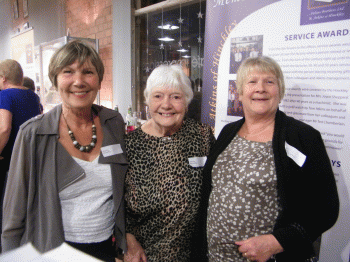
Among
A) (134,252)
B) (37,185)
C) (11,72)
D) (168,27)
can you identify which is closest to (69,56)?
(37,185)

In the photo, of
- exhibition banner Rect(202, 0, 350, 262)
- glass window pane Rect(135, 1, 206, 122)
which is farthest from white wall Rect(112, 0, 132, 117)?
exhibition banner Rect(202, 0, 350, 262)

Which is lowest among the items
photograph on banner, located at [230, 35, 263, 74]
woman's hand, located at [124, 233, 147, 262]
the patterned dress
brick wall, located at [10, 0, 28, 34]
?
woman's hand, located at [124, 233, 147, 262]

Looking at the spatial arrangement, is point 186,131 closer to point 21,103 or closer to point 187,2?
point 21,103

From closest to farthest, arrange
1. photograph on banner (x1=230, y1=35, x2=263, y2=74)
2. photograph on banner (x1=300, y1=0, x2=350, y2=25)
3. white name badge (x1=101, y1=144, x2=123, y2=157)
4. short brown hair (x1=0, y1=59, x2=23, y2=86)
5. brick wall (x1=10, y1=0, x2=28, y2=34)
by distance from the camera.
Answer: white name badge (x1=101, y1=144, x2=123, y2=157), photograph on banner (x1=300, y1=0, x2=350, y2=25), photograph on banner (x1=230, y1=35, x2=263, y2=74), short brown hair (x1=0, y1=59, x2=23, y2=86), brick wall (x1=10, y1=0, x2=28, y2=34)

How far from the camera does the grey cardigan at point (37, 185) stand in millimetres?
1165

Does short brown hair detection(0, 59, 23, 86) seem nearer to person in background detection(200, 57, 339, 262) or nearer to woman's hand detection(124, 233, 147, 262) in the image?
woman's hand detection(124, 233, 147, 262)

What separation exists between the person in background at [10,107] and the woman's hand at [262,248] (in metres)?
2.41

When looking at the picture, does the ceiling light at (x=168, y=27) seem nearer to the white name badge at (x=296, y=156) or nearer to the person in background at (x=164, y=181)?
the person in background at (x=164, y=181)

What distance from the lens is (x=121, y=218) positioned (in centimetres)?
138

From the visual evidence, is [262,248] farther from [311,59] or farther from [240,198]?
[311,59]

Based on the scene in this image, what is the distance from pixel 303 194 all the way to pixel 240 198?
0.30 meters

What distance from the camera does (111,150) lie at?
1.40 metres

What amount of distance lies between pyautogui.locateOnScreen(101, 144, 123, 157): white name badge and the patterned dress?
A: 547mm

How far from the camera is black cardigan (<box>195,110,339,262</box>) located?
1173 mm
